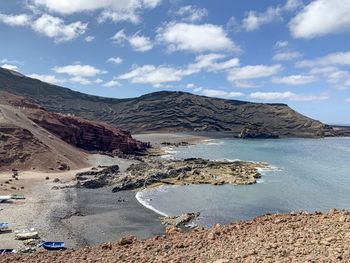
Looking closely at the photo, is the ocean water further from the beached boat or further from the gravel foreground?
the gravel foreground

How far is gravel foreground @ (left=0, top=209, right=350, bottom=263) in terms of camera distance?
1775cm

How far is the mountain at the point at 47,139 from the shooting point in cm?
9012

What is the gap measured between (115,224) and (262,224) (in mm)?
30786

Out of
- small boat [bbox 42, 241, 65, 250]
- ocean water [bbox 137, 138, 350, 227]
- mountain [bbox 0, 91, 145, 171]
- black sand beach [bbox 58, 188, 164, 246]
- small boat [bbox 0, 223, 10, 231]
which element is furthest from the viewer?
mountain [bbox 0, 91, 145, 171]

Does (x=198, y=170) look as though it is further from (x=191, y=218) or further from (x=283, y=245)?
(x=283, y=245)

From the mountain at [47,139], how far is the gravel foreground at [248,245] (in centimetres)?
6917

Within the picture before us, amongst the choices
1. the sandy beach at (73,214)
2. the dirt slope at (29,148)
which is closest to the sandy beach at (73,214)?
the sandy beach at (73,214)

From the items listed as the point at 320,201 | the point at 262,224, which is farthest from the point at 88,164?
the point at 262,224

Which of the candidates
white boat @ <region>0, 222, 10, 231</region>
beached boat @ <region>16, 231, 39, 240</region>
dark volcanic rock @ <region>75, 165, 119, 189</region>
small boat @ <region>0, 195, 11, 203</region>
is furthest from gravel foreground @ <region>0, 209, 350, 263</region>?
dark volcanic rock @ <region>75, 165, 119, 189</region>

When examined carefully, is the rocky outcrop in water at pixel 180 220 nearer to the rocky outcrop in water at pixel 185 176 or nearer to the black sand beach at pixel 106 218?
the black sand beach at pixel 106 218

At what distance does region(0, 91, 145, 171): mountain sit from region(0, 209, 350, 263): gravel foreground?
69.2 metres

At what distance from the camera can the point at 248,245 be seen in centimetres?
1983

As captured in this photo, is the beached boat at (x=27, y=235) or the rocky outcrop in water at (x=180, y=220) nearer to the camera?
the beached boat at (x=27, y=235)

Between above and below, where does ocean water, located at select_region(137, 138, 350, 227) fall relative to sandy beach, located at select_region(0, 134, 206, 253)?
above
